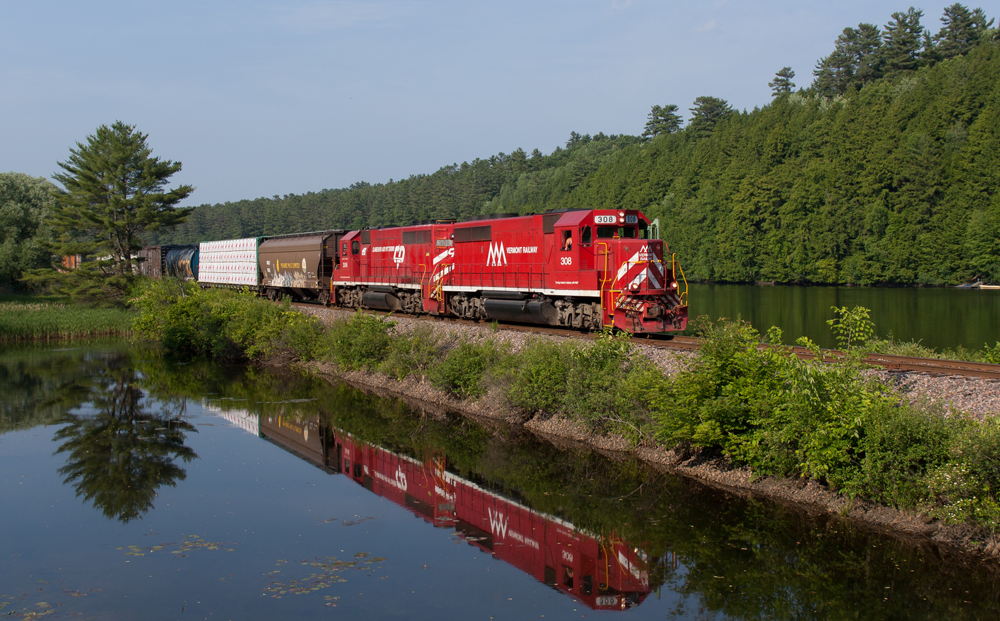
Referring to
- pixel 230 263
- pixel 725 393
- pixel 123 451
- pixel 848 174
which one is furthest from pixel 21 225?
pixel 848 174

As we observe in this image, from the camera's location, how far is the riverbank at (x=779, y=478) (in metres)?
10.5

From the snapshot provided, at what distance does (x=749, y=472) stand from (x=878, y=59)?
10321cm

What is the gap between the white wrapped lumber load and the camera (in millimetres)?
43259

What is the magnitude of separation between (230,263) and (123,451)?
29686mm

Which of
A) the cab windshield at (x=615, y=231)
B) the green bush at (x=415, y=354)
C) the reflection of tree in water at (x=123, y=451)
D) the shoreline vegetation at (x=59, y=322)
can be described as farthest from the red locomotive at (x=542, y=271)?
the shoreline vegetation at (x=59, y=322)

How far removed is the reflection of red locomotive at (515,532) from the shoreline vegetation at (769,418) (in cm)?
302

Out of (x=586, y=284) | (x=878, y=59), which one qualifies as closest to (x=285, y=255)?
(x=586, y=284)

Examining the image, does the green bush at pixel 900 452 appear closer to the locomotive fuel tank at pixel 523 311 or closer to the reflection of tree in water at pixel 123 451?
the reflection of tree in water at pixel 123 451

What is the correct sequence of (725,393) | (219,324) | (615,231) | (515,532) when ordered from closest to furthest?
(515,532) → (725,393) → (615,231) → (219,324)

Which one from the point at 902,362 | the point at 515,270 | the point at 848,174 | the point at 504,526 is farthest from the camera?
the point at 848,174

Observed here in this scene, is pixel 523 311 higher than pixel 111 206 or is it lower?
lower

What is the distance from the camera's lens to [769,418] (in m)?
12.4

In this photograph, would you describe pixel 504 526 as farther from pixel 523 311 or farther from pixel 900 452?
pixel 523 311

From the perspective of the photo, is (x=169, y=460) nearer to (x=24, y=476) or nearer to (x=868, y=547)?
(x=24, y=476)
